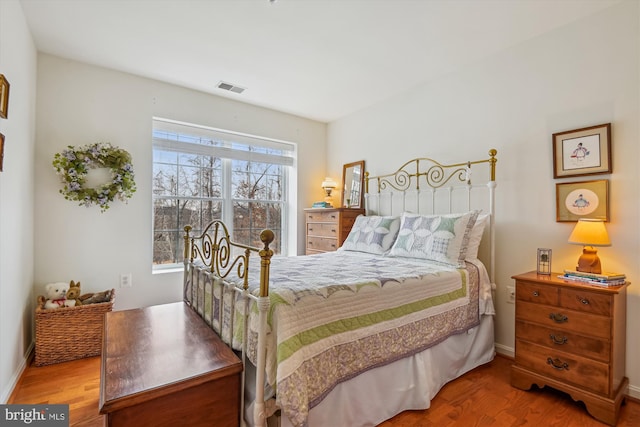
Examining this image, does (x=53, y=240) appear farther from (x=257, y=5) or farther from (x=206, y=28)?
(x=257, y=5)

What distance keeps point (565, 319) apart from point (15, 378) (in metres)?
3.60

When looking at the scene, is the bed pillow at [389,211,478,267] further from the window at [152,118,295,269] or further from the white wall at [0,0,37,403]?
the white wall at [0,0,37,403]

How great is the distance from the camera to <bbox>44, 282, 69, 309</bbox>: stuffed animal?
2549 mm

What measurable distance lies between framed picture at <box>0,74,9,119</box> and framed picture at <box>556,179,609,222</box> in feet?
11.9

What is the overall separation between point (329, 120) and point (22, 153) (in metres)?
3.37

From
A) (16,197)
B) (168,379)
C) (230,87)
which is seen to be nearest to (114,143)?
(16,197)

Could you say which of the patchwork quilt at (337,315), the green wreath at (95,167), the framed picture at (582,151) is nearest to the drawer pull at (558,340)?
the patchwork quilt at (337,315)

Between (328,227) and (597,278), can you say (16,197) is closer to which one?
(328,227)

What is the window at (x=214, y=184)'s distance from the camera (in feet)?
11.3

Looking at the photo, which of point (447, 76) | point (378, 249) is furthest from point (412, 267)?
point (447, 76)

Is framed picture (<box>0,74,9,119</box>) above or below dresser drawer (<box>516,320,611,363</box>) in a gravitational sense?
above

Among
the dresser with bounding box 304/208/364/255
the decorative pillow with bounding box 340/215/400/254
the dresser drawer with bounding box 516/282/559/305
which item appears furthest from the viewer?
the dresser with bounding box 304/208/364/255

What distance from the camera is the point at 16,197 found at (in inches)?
85.3

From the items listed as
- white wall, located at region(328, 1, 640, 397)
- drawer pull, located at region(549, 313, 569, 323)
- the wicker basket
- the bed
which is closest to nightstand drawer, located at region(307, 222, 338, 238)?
the bed
